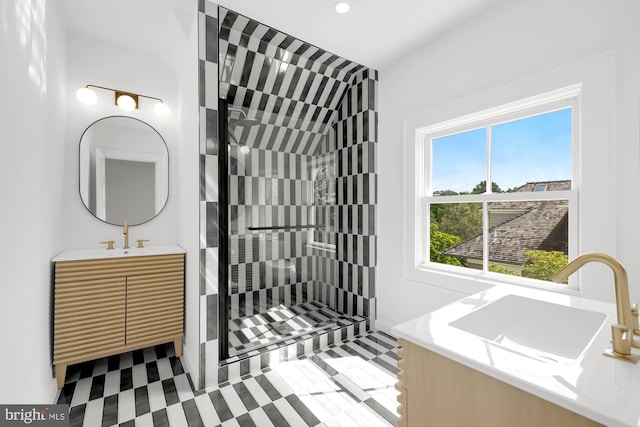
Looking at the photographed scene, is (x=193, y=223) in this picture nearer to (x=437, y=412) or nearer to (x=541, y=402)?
(x=437, y=412)

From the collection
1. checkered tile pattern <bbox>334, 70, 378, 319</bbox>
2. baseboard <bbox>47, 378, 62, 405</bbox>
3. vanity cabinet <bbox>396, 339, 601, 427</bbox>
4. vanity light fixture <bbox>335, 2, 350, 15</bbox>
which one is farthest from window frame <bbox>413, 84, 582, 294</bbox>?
baseboard <bbox>47, 378, 62, 405</bbox>

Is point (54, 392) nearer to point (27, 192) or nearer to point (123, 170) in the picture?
point (27, 192)

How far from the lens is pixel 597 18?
1476mm

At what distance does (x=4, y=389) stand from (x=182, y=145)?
183 centimetres

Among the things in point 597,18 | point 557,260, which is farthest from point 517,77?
point 557,260

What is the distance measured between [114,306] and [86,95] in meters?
1.68

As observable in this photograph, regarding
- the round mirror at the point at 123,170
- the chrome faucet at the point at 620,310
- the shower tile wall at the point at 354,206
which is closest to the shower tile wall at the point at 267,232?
the shower tile wall at the point at 354,206

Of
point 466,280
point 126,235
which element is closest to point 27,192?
point 126,235

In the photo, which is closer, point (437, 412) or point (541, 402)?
point (541, 402)

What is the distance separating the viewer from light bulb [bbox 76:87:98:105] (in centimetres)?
226

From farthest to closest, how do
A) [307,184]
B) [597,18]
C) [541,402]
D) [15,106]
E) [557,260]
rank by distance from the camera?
[307,184]
[557,260]
[597,18]
[15,106]
[541,402]

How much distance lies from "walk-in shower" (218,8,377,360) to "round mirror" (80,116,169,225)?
884 millimetres

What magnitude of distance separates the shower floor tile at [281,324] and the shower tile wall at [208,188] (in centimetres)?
27

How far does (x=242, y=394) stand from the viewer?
179 centimetres
